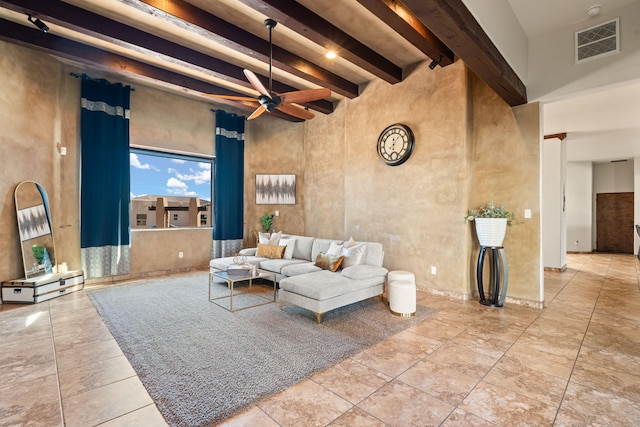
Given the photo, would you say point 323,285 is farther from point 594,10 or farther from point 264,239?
point 594,10

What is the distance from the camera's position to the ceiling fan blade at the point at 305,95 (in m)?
3.57

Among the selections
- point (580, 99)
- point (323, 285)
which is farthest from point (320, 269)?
point (580, 99)

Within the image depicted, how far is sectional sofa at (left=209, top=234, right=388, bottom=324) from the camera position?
3410 mm

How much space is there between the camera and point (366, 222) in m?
5.44

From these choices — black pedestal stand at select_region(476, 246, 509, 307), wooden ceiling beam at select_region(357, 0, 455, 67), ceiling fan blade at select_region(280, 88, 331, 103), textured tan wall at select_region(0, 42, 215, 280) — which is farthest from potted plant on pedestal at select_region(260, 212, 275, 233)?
wooden ceiling beam at select_region(357, 0, 455, 67)

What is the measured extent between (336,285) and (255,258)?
2219 millimetres

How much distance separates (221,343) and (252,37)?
12.1 ft

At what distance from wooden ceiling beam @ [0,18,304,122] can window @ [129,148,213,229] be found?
170 cm

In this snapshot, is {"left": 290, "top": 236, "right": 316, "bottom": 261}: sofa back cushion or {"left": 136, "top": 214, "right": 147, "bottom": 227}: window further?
{"left": 136, "top": 214, "right": 147, "bottom": 227}: window

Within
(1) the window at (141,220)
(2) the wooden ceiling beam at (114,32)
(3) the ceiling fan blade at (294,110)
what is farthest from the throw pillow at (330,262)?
(1) the window at (141,220)

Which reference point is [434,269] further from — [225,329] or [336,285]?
[225,329]

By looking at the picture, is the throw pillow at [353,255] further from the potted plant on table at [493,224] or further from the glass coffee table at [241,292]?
the potted plant on table at [493,224]

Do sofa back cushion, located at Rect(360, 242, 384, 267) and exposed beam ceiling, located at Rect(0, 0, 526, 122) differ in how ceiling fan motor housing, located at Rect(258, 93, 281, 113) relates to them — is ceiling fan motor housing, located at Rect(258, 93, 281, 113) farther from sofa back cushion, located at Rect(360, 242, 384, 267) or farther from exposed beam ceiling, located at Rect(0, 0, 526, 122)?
sofa back cushion, located at Rect(360, 242, 384, 267)

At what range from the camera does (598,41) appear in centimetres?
328
